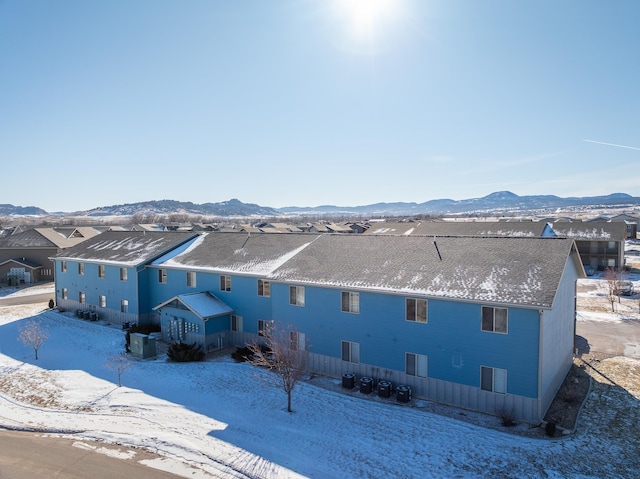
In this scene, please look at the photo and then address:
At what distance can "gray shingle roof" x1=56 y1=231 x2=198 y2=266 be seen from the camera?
127ft

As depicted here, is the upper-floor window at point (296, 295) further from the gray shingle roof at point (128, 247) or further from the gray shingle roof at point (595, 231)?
the gray shingle roof at point (595, 231)

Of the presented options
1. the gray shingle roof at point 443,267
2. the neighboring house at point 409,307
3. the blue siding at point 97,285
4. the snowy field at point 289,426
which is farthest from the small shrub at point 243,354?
the blue siding at point 97,285

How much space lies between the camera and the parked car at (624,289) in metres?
46.6

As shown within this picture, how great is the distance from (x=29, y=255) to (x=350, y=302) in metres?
58.0

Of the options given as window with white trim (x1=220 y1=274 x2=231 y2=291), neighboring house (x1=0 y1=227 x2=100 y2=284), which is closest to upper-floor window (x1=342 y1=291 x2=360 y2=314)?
window with white trim (x1=220 y1=274 x2=231 y2=291)

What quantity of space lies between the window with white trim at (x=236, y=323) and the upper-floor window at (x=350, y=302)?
9.55 metres

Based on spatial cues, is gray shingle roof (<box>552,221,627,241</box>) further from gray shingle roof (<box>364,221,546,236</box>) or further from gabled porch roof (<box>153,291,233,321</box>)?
gabled porch roof (<box>153,291,233,321</box>)

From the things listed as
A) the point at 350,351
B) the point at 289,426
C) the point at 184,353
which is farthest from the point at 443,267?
the point at 184,353

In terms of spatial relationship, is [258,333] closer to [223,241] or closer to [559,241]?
[223,241]

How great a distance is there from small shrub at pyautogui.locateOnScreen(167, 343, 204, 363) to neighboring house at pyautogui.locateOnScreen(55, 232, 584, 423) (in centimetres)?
109

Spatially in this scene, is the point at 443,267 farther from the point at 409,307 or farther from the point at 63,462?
the point at 63,462

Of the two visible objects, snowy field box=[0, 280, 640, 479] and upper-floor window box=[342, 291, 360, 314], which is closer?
snowy field box=[0, 280, 640, 479]

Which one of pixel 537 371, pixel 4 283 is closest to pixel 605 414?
pixel 537 371

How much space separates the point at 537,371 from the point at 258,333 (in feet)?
56.8
